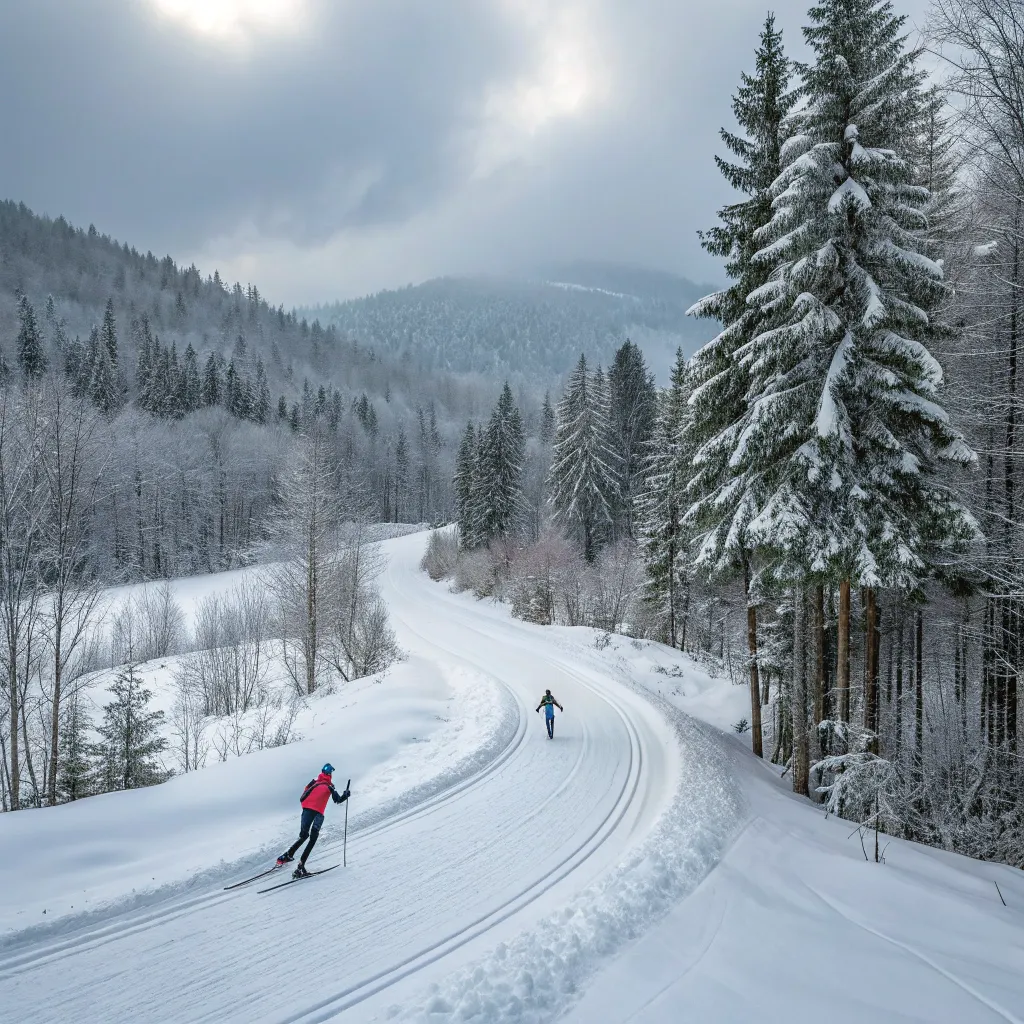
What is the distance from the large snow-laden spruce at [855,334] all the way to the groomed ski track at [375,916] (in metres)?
6.45

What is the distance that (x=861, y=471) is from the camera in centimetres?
1094

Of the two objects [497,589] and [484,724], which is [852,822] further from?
[497,589]

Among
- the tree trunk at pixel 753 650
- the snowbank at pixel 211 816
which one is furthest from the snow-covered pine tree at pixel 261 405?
the tree trunk at pixel 753 650

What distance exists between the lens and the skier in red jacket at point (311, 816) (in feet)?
24.2

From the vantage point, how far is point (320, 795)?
785cm

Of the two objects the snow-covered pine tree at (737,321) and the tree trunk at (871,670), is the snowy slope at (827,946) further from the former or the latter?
the snow-covered pine tree at (737,321)

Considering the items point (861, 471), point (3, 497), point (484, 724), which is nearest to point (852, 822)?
point (861, 471)

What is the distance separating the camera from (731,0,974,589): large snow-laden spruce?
1009 cm

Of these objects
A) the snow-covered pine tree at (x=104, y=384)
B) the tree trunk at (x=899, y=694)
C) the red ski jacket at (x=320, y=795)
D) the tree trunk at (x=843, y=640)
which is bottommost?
the tree trunk at (x=899, y=694)

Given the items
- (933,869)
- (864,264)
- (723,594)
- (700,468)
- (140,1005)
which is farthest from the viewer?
(723,594)

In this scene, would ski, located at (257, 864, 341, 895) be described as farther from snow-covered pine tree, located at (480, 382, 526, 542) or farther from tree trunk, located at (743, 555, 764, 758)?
snow-covered pine tree, located at (480, 382, 526, 542)

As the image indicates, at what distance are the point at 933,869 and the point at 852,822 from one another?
8.46 ft

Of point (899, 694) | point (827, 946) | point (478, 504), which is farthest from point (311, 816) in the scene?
point (478, 504)

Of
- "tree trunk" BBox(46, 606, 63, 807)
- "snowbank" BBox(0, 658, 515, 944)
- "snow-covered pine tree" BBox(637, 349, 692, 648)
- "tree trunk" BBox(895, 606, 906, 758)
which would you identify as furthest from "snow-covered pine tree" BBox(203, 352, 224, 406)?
"tree trunk" BBox(895, 606, 906, 758)
